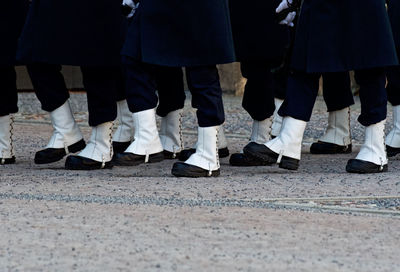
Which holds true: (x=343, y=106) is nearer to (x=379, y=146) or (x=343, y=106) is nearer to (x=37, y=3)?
(x=379, y=146)

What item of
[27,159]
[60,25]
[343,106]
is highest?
[60,25]

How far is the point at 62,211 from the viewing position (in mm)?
3982

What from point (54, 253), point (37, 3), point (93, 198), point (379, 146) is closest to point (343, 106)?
point (379, 146)

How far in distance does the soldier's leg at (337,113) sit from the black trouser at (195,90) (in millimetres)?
1371

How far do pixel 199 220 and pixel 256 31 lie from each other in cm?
218

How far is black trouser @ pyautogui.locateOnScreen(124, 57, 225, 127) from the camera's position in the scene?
4.95 meters

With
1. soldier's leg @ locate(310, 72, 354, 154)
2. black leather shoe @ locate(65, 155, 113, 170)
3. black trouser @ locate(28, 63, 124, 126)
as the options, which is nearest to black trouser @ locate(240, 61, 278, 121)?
soldier's leg @ locate(310, 72, 354, 154)

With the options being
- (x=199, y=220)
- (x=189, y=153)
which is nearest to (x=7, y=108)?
(x=189, y=153)

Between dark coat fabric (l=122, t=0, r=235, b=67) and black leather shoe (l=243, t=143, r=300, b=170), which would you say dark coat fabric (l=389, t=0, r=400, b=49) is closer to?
black leather shoe (l=243, t=143, r=300, b=170)

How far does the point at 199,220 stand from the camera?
3.80 m

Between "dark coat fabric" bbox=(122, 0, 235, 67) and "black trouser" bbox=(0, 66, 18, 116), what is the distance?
0.97 metres

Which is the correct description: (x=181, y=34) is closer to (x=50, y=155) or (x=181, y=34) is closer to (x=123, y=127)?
(x=50, y=155)

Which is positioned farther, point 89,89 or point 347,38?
point 89,89

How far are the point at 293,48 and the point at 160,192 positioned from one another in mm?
1185
